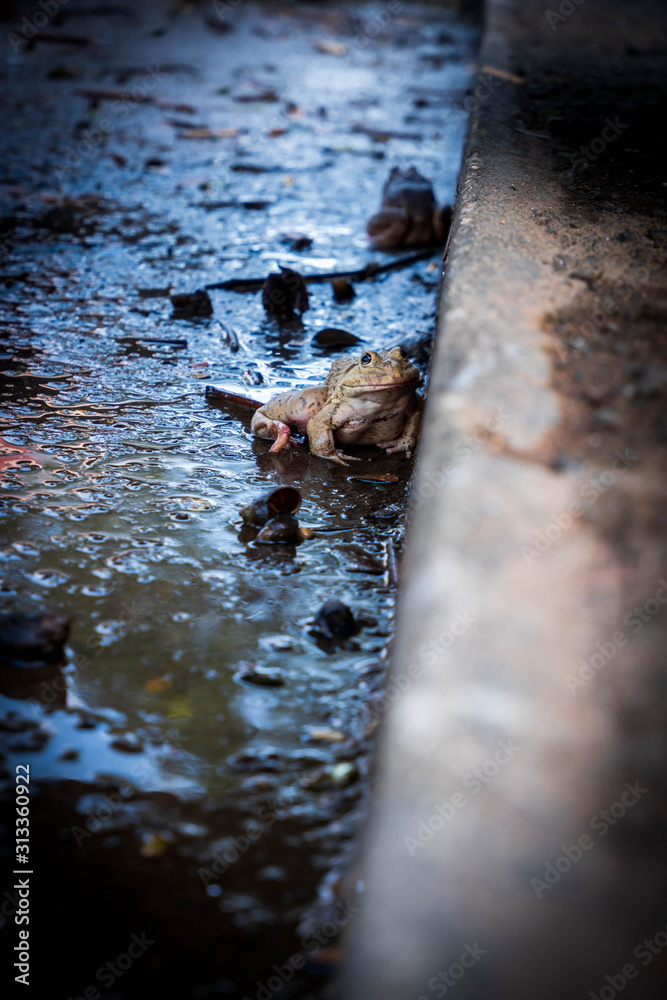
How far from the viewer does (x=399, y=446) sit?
151 inches

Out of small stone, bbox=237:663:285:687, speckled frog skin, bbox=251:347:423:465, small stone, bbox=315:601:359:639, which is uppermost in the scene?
speckled frog skin, bbox=251:347:423:465

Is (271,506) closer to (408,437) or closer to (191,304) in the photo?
(408,437)

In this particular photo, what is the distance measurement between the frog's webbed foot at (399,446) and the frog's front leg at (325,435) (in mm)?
210

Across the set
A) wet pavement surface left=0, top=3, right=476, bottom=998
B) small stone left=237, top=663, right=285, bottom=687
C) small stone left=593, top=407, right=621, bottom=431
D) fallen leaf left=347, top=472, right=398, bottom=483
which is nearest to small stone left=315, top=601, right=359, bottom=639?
wet pavement surface left=0, top=3, right=476, bottom=998

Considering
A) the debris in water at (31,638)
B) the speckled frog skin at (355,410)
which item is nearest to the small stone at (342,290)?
the speckled frog skin at (355,410)

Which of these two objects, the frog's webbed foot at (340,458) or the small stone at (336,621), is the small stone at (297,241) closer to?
the frog's webbed foot at (340,458)

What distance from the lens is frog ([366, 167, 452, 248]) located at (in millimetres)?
6113

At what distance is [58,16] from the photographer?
496 inches

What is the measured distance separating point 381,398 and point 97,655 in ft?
5.77

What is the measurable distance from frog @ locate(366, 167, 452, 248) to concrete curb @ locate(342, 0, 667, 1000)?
143 inches

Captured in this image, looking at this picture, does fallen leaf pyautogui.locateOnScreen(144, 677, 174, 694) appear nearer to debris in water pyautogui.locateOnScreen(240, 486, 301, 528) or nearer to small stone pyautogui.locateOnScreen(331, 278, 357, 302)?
debris in water pyautogui.locateOnScreen(240, 486, 301, 528)

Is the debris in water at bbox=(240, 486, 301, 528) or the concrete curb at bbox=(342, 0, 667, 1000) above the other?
the concrete curb at bbox=(342, 0, 667, 1000)

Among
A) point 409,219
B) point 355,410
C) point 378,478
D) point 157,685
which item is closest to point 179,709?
point 157,685

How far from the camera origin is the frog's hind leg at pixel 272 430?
3.72 m
